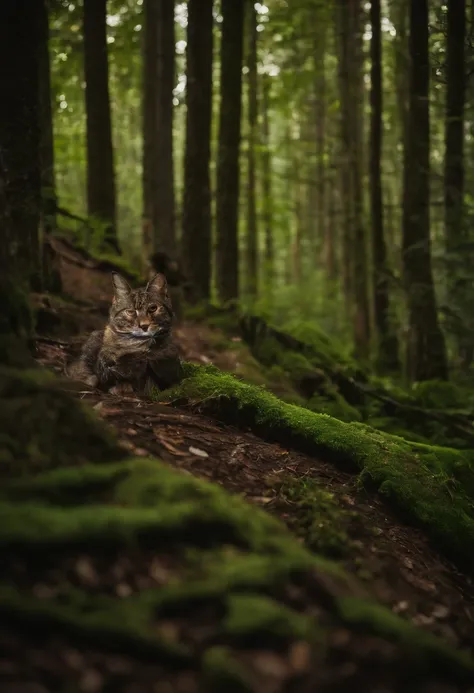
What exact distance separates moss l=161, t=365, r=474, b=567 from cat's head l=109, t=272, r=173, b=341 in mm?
564

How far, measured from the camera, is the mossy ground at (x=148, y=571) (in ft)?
8.07

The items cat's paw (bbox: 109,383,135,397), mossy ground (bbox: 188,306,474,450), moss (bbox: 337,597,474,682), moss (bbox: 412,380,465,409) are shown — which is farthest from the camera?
moss (bbox: 412,380,465,409)

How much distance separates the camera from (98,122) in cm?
1247

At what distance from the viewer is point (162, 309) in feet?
18.6

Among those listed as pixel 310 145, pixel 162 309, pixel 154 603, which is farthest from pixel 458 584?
pixel 310 145

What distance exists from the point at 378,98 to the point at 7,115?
10.3 meters

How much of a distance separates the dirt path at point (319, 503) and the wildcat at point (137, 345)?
51 centimetres

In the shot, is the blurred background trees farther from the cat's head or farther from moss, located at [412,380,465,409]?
the cat's head

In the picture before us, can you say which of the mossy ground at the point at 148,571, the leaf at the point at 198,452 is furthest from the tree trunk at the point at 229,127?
the mossy ground at the point at 148,571

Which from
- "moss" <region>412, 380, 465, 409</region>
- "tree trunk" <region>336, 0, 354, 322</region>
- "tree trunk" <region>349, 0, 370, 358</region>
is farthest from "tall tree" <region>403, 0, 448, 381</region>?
"tree trunk" <region>336, 0, 354, 322</region>

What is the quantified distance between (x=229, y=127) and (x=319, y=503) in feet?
32.8

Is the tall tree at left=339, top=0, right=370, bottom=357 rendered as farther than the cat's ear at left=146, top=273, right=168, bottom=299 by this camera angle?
Yes

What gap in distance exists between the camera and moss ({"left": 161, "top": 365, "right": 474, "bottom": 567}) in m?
4.73

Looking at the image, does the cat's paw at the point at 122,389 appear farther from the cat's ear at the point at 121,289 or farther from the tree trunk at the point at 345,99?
the tree trunk at the point at 345,99
